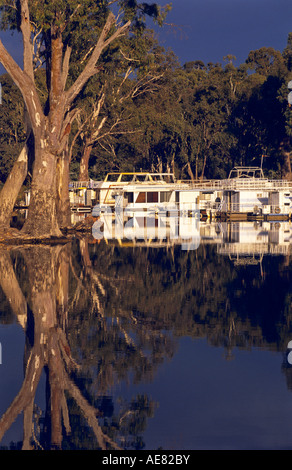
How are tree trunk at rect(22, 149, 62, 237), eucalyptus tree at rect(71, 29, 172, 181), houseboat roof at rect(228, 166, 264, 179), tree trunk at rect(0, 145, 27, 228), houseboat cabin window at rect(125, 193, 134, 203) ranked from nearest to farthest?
1. tree trunk at rect(22, 149, 62, 237)
2. tree trunk at rect(0, 145, 27, 228)
3. eucalyptus tree at rect(71, 29, 172, 181)
4. houseboat cabin window at rect(125, 193, 134, 203)
5. houseboat roof at rect(228, 166, 264, 179)

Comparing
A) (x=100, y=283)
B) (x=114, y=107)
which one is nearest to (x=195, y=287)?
(x=100, y=283)

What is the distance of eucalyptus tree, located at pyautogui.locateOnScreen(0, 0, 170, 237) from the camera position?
112 feet

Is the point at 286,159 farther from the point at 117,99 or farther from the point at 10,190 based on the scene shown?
the point at 10,190

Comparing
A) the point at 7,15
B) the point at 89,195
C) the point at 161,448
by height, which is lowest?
the point at 161,448

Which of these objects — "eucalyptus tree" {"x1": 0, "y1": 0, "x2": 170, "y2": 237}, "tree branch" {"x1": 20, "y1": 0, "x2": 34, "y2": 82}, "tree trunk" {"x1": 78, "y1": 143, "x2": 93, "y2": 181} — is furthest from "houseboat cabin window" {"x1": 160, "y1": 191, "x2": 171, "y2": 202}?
"tree branch" {"x1": 20, "y1": 0, "x2": 34, "y2": 82}

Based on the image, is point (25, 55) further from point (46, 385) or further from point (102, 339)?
point (46, 385)

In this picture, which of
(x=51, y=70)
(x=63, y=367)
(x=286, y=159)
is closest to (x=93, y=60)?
(x=51, y=70)

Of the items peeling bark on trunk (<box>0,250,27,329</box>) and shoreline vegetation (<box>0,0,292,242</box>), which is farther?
shoreline vegetation (<box>0,0,292,242</box>)

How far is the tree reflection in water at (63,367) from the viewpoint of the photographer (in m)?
7.19

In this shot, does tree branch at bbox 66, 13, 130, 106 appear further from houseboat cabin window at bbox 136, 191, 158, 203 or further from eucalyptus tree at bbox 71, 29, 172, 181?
houseboat cabin window at bbox 136, 191, 158, 203

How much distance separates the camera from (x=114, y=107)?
220ft

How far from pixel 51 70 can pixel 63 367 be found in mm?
29576

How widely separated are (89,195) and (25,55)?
152ft

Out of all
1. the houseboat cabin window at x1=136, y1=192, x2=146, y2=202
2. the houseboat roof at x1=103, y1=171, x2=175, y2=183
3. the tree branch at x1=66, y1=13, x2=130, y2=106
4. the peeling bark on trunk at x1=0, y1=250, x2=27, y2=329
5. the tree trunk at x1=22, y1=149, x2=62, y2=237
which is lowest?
the peeling bark on trunk at x1=0, y1=250, x2=27, y2=329
